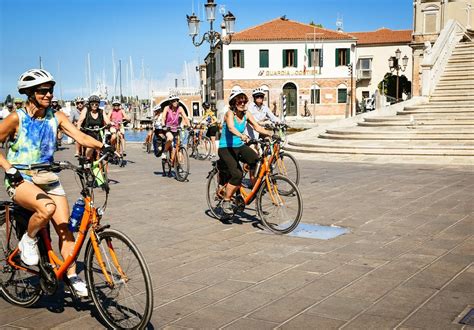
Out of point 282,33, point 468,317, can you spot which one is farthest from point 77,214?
point 282,33

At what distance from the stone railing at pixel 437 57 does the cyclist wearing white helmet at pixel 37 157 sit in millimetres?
20510

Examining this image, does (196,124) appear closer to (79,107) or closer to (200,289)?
(79,107)

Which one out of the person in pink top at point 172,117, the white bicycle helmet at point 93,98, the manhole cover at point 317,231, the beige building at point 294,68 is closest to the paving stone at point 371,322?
the manhole cover at point 317,231

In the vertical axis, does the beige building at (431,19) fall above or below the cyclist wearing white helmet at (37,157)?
above

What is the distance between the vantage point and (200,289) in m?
4.99

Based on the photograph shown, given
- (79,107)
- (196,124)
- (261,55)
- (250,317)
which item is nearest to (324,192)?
(250,317)

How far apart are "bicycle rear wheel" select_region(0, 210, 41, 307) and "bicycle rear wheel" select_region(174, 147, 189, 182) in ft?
24.1

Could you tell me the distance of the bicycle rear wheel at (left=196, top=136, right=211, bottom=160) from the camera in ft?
58.7

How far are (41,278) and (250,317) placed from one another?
5.64 ft

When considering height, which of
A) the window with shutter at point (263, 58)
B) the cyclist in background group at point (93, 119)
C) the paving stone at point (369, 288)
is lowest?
the paving stone at point (369, 288)

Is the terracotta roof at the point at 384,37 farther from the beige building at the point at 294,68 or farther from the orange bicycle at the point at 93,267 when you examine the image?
the orange bicycle at the point at 93,267

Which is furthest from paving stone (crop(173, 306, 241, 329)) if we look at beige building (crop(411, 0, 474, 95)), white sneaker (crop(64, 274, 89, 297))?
beige building (crop(411, 0, 474, 95))

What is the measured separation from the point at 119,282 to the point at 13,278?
1382 mm

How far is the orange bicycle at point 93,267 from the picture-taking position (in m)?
3.88
